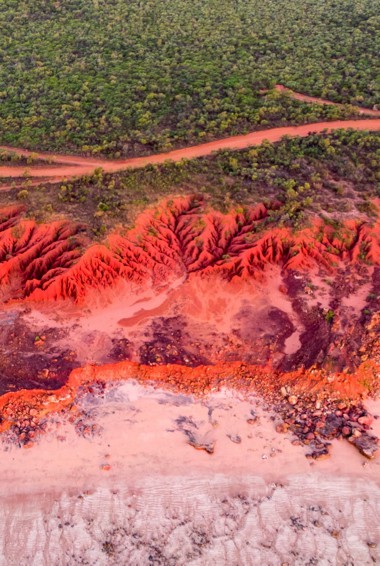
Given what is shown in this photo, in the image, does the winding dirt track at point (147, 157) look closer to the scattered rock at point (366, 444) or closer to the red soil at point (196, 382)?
the red soil at point (196, 382)

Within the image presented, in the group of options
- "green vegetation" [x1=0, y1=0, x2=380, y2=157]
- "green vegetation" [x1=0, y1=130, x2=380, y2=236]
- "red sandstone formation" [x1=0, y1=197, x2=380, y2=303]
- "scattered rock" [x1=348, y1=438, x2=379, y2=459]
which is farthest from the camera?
"green vegetation" [x1=0, y1=0, x2=380, y2=157]

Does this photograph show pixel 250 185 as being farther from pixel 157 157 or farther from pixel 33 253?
pixel 33 253

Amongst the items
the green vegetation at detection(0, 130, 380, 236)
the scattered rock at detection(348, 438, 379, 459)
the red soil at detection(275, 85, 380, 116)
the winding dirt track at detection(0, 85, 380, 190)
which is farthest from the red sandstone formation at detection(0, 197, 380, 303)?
the red soil at detection(275, 85, 380, 116)

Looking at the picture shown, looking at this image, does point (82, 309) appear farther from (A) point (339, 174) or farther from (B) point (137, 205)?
(A) point (339, 174)

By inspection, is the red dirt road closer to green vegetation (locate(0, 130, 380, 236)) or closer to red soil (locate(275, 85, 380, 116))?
green vegetation (locate(0, 130, 380, 236))

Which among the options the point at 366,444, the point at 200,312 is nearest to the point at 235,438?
the point at 366,444

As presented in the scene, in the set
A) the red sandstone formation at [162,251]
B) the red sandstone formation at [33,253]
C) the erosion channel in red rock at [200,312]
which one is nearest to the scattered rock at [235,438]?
the erosion channel in red rock at [200,312]
